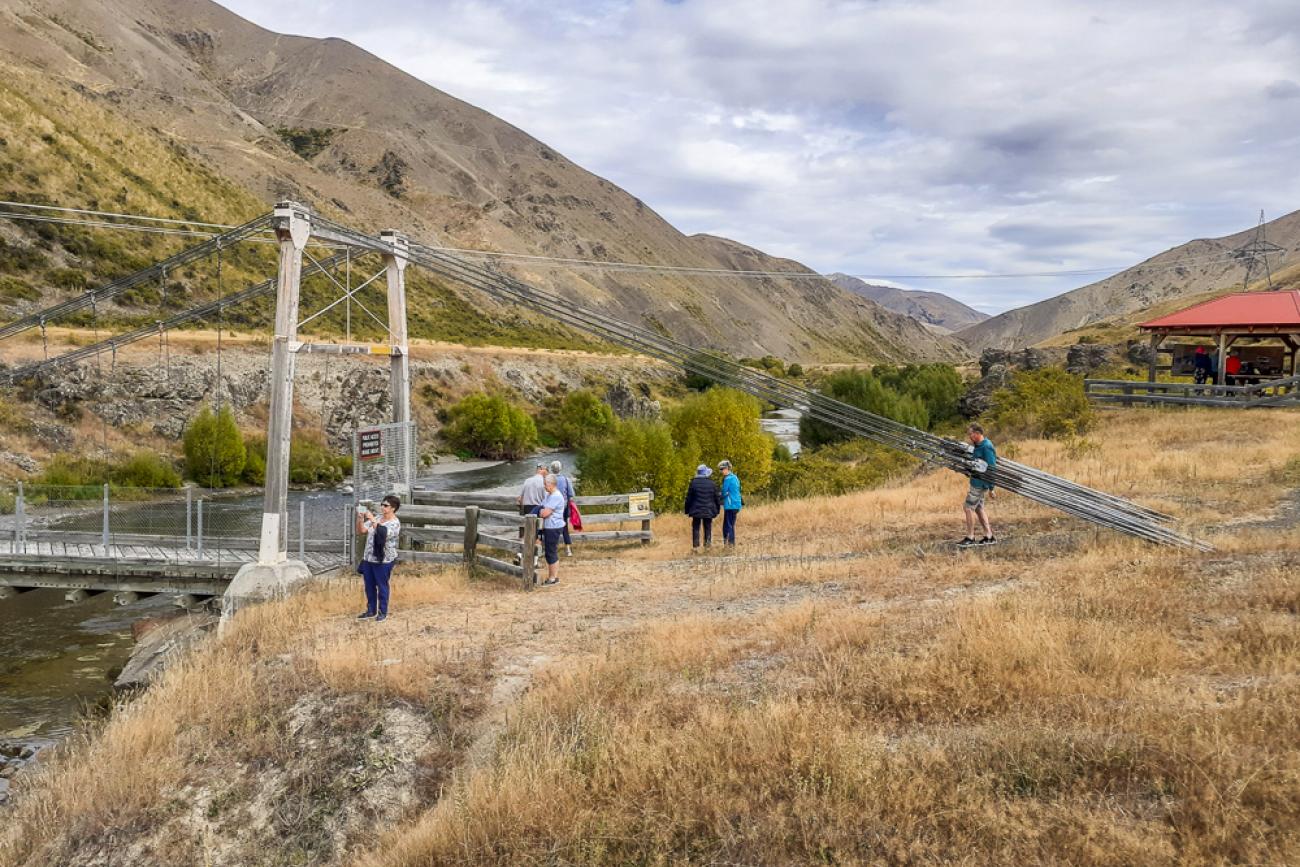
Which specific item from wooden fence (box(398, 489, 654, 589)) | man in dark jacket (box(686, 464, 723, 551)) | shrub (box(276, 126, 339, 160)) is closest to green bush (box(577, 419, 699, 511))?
wooden fence (box(398, 489, 654, 589))

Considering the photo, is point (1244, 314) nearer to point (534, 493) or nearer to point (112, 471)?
point (534, 493)

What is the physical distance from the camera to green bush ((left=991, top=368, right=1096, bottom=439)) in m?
29.3

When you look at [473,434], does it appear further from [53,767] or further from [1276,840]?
[1276,840]

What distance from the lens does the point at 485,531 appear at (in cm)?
1695

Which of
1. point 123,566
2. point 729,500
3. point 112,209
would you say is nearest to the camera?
point 729,500

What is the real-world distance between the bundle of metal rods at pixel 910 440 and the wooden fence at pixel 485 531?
3.29m

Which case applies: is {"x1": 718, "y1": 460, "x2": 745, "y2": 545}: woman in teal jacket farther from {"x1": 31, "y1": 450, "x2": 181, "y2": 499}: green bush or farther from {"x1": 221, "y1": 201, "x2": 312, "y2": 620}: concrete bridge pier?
{"x1": 31, "y1": 450, "x2": 181, "y2": 499}: green bush

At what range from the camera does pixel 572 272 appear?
191500 millimetres

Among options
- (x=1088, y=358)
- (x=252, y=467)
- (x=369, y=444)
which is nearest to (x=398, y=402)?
(x=369, y=444)

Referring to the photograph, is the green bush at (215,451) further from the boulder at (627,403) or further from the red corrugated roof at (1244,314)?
the red corrugated roof at (1244,314)

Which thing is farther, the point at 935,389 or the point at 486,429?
the point at 935,389

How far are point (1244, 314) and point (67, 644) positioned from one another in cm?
3648

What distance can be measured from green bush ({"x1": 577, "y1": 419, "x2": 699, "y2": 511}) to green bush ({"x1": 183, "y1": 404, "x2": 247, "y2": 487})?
60.4 ft

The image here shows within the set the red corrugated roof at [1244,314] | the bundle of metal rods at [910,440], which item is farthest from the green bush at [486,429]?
the red corrugated roof at [1244,314]
